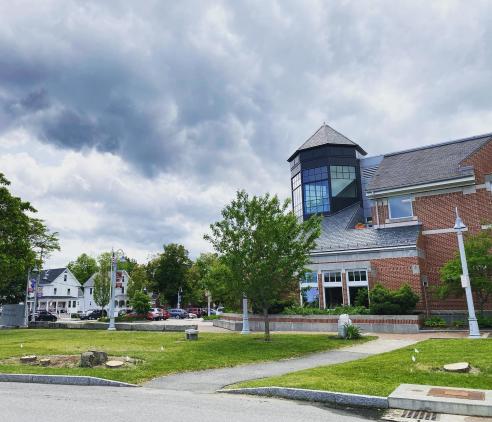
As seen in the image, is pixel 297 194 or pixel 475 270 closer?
pixel 475 270

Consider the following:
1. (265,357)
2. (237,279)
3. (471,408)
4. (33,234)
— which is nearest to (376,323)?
(237,279)

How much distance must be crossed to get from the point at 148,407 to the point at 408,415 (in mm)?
4869

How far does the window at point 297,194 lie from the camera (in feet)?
153

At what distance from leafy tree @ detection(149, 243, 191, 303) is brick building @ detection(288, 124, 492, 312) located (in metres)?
38.3

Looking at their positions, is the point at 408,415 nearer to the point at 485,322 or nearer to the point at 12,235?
the point at 485,322

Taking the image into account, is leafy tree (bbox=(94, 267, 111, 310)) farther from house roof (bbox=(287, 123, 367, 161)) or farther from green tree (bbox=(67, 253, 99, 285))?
green tree (bbox=(67, 253, 99, 285))

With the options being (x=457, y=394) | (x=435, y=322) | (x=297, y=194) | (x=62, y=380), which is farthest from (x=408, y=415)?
(x=297, y=194)

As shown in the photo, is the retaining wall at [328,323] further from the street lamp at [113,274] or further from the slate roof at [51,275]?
the slate roof at [51,275]

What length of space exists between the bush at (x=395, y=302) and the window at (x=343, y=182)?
19.0m

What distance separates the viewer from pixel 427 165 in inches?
1309

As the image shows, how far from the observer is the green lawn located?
934 centimetres

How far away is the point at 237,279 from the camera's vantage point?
64.7 feet

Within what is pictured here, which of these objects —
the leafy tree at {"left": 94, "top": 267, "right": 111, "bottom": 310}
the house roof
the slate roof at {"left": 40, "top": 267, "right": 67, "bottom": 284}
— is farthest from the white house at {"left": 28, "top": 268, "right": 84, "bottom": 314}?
the house roof

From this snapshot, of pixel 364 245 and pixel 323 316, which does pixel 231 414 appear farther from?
pixel 364 245
